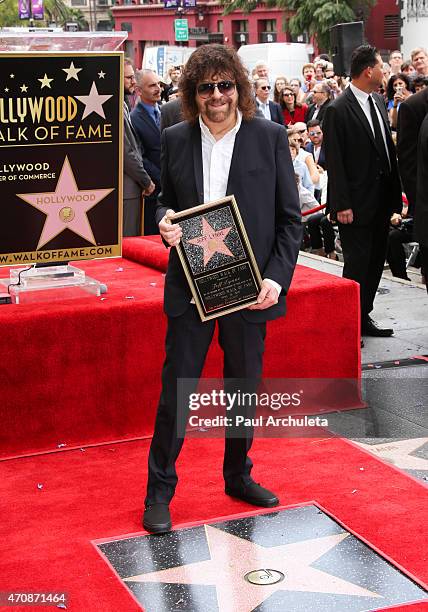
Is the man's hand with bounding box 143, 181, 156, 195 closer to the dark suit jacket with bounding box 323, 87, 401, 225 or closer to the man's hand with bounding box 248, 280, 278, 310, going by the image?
the dark suit jacket with bounding box 323, 87, 401, 225

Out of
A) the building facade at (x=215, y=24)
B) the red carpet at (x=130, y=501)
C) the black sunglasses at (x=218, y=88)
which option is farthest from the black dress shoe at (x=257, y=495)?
the building facade at (x=215, y=24)

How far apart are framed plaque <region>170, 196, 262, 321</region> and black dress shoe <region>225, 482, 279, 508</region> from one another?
34.8 inches

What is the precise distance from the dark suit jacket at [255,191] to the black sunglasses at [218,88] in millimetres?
174

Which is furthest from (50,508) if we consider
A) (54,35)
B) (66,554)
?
(54,35)

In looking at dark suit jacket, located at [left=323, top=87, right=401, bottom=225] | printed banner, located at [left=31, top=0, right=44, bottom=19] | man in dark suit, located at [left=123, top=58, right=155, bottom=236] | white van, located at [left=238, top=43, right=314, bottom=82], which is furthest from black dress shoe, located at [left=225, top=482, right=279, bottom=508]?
printed banner, located at [left=31, top=0, right=44, bottom=19]

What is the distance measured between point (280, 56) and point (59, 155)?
28.0m

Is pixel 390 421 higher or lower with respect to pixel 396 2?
lower

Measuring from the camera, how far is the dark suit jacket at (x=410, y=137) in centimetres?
762

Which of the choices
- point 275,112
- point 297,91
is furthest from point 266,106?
point 297,91

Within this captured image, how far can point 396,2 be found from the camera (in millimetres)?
42844

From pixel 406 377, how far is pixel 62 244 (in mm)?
2334

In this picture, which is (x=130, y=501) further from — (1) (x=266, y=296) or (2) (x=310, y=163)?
(2) (x=310, y=163)

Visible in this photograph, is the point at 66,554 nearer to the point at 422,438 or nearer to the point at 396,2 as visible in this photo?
the point at 422,438

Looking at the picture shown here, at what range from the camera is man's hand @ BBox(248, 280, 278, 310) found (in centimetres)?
459
